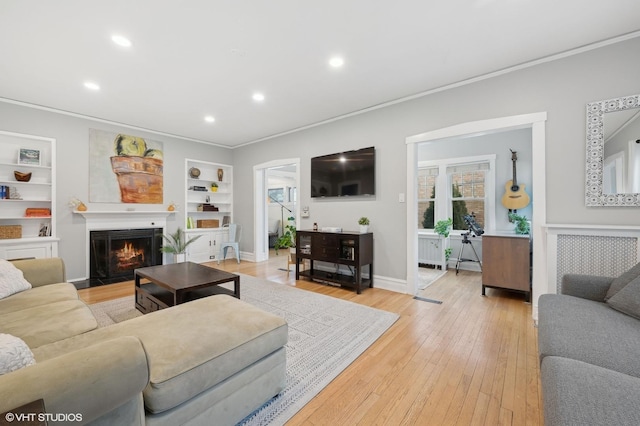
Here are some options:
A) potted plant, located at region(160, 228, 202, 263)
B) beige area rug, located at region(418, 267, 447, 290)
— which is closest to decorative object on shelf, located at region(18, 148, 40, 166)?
potted plant, located at region(160, 228, 202, 263)

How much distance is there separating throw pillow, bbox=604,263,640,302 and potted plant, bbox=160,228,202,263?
5.44 m

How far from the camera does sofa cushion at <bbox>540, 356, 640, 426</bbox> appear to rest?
2.85 ft

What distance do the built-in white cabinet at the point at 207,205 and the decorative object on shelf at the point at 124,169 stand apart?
0.60 meters

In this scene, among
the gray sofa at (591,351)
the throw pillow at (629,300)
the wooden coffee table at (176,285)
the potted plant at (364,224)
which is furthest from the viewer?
the potted plant at (364,224)

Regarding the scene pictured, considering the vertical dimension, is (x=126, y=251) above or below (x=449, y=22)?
below

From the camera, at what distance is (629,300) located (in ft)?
5.38

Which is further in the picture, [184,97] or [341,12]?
[184,97]

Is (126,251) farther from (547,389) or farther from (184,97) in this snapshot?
(547,389)

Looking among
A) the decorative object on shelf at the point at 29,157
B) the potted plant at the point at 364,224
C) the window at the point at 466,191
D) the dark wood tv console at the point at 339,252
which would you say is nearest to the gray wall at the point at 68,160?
the decorative object on shelf at the point at 29,157

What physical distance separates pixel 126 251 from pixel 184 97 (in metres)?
2.93

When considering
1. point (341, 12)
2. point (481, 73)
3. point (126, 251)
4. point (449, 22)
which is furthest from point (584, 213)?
point (126, 251)

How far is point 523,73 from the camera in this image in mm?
2818

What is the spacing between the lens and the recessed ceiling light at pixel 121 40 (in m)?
2.36

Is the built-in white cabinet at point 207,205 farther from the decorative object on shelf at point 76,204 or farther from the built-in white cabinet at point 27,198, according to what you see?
the built-in white cabinet at point 27,198
